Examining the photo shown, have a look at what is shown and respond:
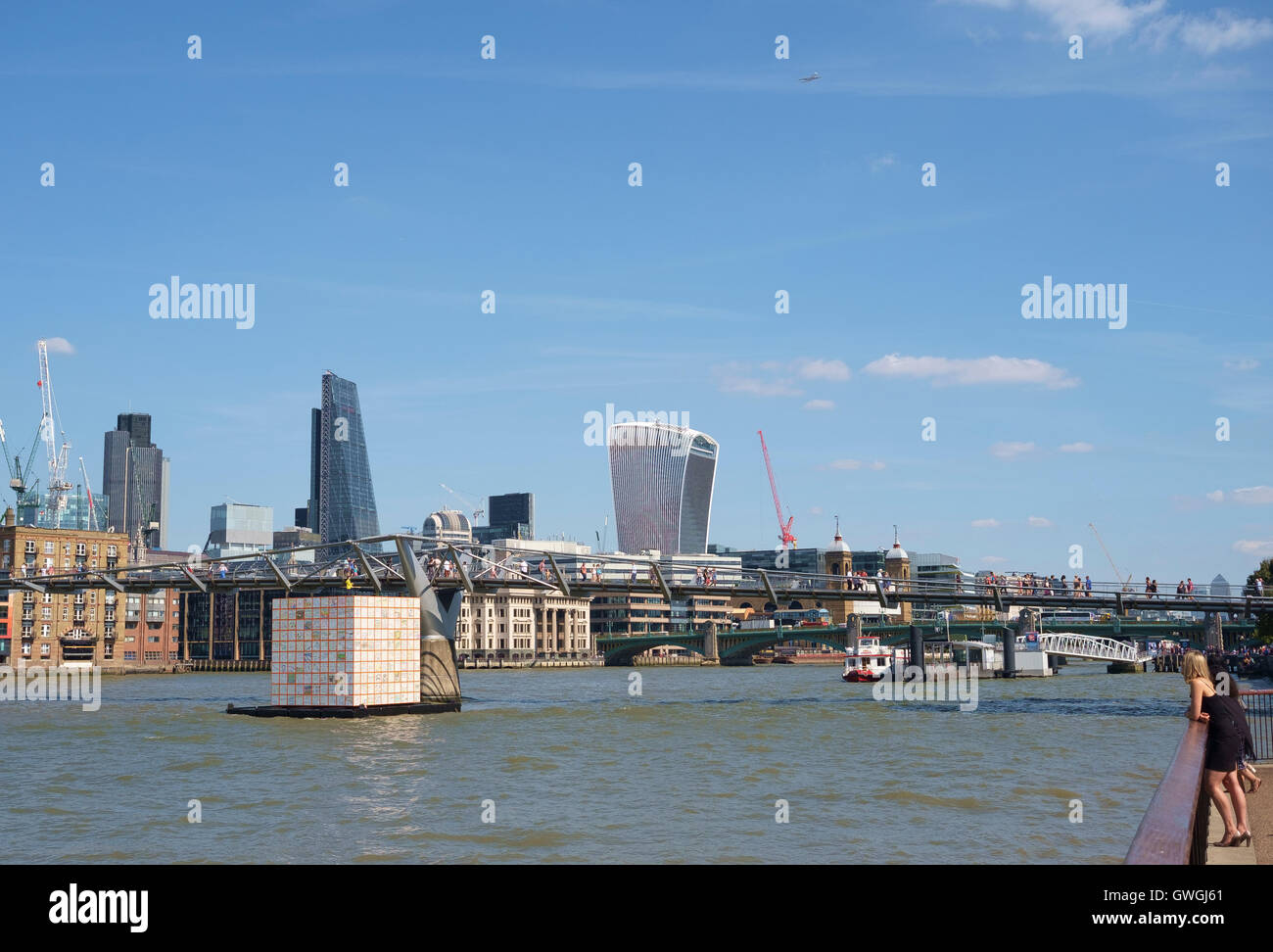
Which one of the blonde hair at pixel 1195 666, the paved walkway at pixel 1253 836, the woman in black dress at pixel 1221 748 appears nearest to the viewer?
the paved walkway at pixel 1253 836

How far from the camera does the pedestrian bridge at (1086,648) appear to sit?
163625 millimetres

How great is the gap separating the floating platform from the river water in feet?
3.93

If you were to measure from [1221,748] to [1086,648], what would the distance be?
164 m

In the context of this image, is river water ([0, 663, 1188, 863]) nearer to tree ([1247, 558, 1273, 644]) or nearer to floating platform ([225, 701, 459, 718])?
floating platform ([225, 701, 459, 718])

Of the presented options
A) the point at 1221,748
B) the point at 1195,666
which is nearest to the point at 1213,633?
the point at 1195,666

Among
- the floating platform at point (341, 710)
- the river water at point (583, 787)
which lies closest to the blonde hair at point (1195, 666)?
the river water at point (583, 787)

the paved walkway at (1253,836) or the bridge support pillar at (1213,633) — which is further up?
the paved walkway at (1253,836)

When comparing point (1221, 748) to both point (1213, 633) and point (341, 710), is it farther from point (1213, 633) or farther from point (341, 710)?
point (1213, 633)

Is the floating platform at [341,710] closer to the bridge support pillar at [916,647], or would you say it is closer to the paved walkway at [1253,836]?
the paved walkway at [1253,836]

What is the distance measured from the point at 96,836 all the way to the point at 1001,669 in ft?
471

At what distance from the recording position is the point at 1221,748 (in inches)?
606

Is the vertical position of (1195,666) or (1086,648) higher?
(1195,666)

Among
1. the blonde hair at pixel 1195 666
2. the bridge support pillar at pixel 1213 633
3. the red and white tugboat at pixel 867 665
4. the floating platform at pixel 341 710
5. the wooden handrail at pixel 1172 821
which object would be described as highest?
the blonde hair at pixel 1195 666

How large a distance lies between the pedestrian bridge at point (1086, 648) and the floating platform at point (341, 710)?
107735 mm
